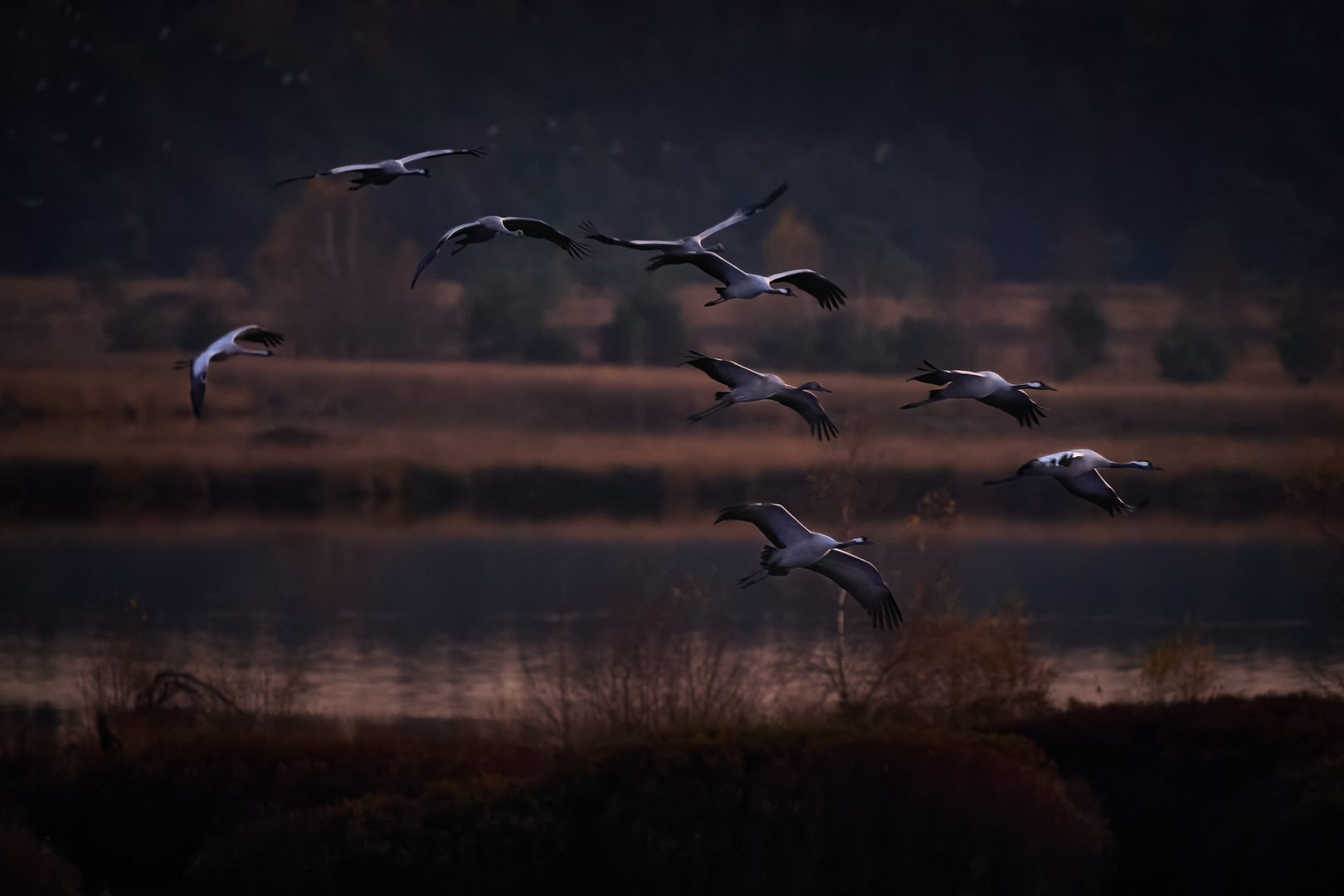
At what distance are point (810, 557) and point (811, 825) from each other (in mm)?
7617

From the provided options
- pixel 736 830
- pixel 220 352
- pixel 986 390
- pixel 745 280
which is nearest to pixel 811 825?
pixel 736 830

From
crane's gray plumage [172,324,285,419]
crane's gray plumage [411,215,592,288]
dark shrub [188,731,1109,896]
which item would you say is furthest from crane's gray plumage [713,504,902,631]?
dark shrub [188,731,1109,896]

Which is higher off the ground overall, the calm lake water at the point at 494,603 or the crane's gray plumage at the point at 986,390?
the crane's gray plumage at the point at 986,390

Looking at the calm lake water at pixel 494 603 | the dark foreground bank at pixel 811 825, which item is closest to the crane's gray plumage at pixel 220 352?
the dark foreground bank at pixel 811 825

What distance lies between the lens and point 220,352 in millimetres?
11203

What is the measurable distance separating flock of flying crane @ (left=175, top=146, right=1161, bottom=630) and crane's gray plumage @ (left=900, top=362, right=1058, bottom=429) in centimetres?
1

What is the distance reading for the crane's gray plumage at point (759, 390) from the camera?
11.2 metres

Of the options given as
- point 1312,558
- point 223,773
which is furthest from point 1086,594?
point 223,773

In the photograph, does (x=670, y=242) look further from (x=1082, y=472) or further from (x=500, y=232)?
(x=1082, y=472)

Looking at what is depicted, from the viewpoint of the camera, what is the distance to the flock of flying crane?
10.5 m

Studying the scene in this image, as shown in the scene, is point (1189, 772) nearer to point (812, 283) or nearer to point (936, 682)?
point (936, 682)

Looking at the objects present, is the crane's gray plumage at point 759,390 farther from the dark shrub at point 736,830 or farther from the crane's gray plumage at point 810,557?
the dark shrub at point 736,830

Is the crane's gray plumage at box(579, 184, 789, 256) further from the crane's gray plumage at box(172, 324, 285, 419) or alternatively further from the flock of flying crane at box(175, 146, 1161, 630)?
the crane's gray plumage at box(172, 324, 285, 419)

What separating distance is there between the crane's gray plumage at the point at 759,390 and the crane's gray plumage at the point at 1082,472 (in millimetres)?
1885
